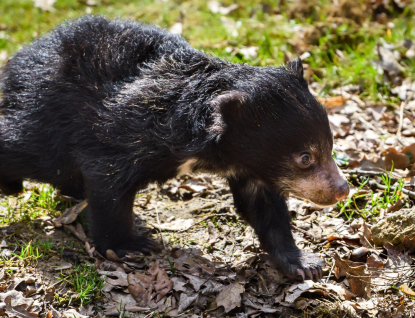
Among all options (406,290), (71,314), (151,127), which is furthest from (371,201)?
(71,314)

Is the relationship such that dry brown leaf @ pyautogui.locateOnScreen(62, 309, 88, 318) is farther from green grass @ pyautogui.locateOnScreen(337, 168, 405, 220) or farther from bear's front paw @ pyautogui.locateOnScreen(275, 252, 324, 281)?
green grass @ pyautogui.locateOnScreen(337, 168, 405, 220)

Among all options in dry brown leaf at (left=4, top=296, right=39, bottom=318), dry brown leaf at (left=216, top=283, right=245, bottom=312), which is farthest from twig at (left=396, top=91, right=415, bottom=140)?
dry brown leaf at (left=4, top=296, right=39, bottom=318)

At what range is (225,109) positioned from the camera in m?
4.79

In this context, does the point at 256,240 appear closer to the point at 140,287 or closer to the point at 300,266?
the point at 300,266

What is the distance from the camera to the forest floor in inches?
193

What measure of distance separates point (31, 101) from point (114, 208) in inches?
54.6

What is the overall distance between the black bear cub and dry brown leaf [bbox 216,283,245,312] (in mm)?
528

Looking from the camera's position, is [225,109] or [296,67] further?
[296,67]

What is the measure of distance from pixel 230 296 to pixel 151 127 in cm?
158

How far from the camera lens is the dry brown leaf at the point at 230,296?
191 inches

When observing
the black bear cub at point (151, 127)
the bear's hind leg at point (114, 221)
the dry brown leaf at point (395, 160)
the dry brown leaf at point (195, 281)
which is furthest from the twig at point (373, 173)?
the bear's hind leg at point (114, 221)

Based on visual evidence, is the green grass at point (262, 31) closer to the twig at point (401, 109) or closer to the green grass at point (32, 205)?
the twig at point (401, 109)

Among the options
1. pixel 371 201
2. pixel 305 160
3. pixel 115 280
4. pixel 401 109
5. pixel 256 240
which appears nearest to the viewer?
pixel 305 160

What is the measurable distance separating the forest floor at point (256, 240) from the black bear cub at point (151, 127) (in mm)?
304
